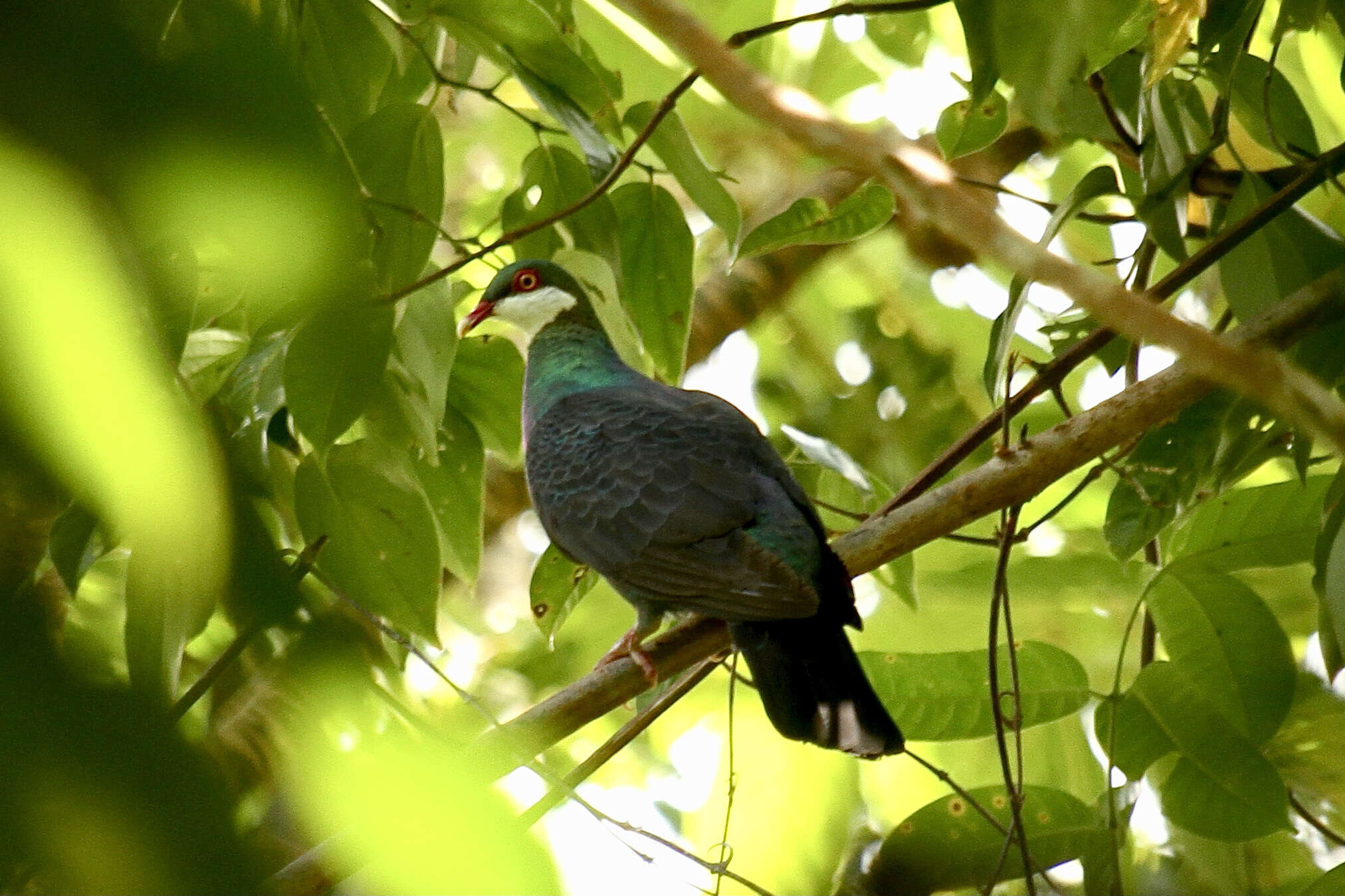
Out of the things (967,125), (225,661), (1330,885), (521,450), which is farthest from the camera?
(521,450)

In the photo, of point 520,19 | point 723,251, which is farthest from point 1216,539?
point 723,251

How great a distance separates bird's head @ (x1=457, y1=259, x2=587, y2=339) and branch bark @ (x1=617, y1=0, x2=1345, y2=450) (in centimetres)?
323

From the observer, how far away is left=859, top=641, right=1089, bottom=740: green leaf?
2424mm

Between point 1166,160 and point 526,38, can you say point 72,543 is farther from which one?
point 1166,160

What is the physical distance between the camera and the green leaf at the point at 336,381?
5.42 feet

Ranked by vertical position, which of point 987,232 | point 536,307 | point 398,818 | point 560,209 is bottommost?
point 398,818

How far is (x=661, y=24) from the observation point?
86 cm

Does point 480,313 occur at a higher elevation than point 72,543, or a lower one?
higher

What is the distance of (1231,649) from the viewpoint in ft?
7.54

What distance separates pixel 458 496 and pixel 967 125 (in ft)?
3.72

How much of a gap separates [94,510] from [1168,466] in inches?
85.2

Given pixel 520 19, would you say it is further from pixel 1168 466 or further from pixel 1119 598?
pixel 1119 598

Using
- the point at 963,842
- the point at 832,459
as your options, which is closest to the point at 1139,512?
the point at 832,459

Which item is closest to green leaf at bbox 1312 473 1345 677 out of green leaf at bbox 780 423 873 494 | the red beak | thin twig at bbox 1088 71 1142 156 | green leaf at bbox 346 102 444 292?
thin twig at bbox 1088 71 1142 156
